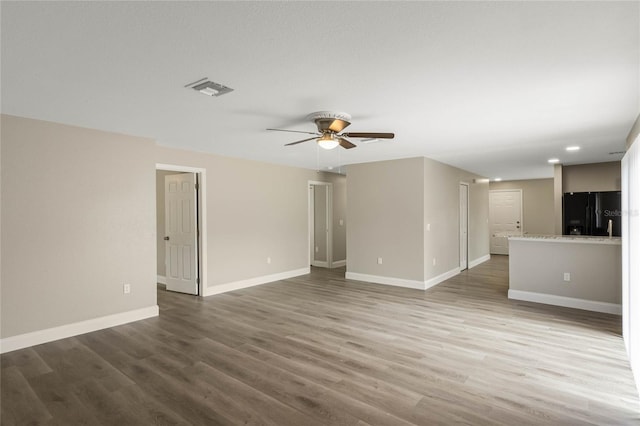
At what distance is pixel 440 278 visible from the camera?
6781 mm

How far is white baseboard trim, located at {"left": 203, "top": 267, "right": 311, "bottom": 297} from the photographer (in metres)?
5.89

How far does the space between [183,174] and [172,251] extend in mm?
1436

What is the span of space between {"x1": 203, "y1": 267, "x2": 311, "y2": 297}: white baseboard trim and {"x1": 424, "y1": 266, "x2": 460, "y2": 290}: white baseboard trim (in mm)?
2782

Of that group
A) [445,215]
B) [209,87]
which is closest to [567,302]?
[445,215]

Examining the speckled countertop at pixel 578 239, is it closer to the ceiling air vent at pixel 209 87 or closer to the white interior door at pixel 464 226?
the white interior door at pixel 464 226

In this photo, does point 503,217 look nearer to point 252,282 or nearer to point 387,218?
point 387,218

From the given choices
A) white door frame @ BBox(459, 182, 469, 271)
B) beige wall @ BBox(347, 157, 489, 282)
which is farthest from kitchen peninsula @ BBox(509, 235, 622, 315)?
white door frame @ BBox(459, 182, 469, 271)

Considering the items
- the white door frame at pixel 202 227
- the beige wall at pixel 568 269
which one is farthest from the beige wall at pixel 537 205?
the white door frame at pixel 202 227

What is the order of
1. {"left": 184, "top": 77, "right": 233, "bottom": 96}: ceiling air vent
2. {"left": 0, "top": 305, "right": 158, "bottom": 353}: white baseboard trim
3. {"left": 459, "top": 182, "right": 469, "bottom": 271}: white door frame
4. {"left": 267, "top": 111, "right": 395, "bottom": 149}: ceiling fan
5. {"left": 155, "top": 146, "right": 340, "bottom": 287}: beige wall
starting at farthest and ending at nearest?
{"left": 459, "top": 182, "right": 469, "bottom": 271}: white door frame < {"left": 155, "top": 146, "right": 340, "bottom": 287}: beige wall < {"left": 0, "top": 305, "right": 158, "bottom": 353}: white baseboard trim < {"left": 267, "top": 111, "right": 395, "bottom": 149}: ceiling fan < {"left": 184, "top": 77, "right": 233, "bottom": 96}: ceiling air vent

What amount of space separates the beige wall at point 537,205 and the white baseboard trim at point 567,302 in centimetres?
608

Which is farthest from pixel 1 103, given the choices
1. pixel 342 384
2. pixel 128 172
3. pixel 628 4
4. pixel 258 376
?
pixel 628 4

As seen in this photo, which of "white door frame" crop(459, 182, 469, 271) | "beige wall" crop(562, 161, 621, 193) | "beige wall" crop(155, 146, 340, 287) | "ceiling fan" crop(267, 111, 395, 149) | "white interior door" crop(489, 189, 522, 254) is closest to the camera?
"ceiling fan" crop(267, 111, 395, 149)

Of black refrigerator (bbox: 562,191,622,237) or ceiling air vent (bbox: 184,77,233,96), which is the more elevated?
ceiling air vent (bbox: 184,77,233,96)

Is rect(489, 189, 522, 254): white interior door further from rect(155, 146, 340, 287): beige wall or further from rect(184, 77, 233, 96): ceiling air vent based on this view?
rect(184, 77, 233, 96): ceiling air vent
